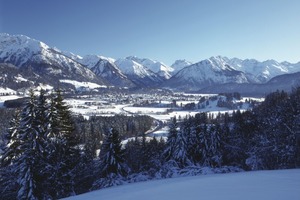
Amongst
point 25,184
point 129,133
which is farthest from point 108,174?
point 129,133

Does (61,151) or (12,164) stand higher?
(61,151)

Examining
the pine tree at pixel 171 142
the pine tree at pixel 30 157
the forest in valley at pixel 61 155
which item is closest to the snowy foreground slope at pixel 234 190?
the forest in valley at pixel 61 155

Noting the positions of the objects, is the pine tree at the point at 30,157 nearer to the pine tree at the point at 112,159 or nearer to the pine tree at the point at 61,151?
the pine tree at the point at 61,151

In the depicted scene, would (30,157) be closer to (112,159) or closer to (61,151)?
(61,151)

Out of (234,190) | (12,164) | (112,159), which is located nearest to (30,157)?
(12,164)

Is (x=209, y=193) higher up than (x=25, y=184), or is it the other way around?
(x=209, y=193)

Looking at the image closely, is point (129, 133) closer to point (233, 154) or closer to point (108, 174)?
point (233, 154)

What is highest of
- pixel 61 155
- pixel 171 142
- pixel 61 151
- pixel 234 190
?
pixel 234 190

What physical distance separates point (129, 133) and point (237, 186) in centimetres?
11829

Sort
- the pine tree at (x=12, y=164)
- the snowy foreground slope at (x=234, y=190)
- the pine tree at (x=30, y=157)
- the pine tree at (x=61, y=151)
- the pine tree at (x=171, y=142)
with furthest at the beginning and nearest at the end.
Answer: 1. the pine tree at (x=171, y=142)
2. the pine tree at (x=12, y=164)
3. the pine tree at (x=61, y=151)
4. the pine tree at (x=30, y=157)
5. the snowy foreground slope at (x=234, y=190)

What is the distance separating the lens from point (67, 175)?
67.1ft

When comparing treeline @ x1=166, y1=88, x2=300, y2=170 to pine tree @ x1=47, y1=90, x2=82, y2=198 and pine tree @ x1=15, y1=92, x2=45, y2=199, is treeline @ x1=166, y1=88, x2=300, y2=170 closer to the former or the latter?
pine tree @ x1=47, y1=90, x2=82, y2=198

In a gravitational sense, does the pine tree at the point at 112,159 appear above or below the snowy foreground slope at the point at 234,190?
below

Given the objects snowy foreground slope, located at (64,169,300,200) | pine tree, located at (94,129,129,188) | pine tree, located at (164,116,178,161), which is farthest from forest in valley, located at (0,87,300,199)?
snowy foreground slope, located at (64,169,300,200)
